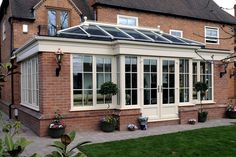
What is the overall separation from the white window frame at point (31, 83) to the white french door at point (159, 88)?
4.04 m

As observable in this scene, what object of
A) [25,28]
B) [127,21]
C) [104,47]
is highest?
[127,21]

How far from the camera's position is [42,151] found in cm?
771

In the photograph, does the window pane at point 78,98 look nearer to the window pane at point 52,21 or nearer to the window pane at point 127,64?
the window pane at point 127,64

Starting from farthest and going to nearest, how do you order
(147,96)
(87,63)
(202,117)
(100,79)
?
(202,117), (147,96), (100,79), (87,63)

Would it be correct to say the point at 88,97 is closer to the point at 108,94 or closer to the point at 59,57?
the point at 108,94

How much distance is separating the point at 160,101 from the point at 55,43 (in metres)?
4.67

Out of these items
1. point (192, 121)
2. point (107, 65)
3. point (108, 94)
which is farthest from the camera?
point (192, 121)

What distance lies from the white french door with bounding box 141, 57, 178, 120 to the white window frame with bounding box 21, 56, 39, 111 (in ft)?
13.2

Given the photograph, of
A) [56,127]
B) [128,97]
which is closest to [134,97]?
[128,97]

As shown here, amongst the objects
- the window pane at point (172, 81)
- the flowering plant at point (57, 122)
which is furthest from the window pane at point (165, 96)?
the flowering plant at point (57, 122)

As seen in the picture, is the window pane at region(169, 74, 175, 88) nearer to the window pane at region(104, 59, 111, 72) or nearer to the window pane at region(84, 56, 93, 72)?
the window pane at region(104, 59, 111, 72)

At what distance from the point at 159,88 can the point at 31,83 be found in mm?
5232

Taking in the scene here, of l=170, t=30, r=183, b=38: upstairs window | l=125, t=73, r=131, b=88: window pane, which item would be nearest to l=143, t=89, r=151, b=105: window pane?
l=125, t=73, r=131, b=88: window pane

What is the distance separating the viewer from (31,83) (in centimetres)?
1215
